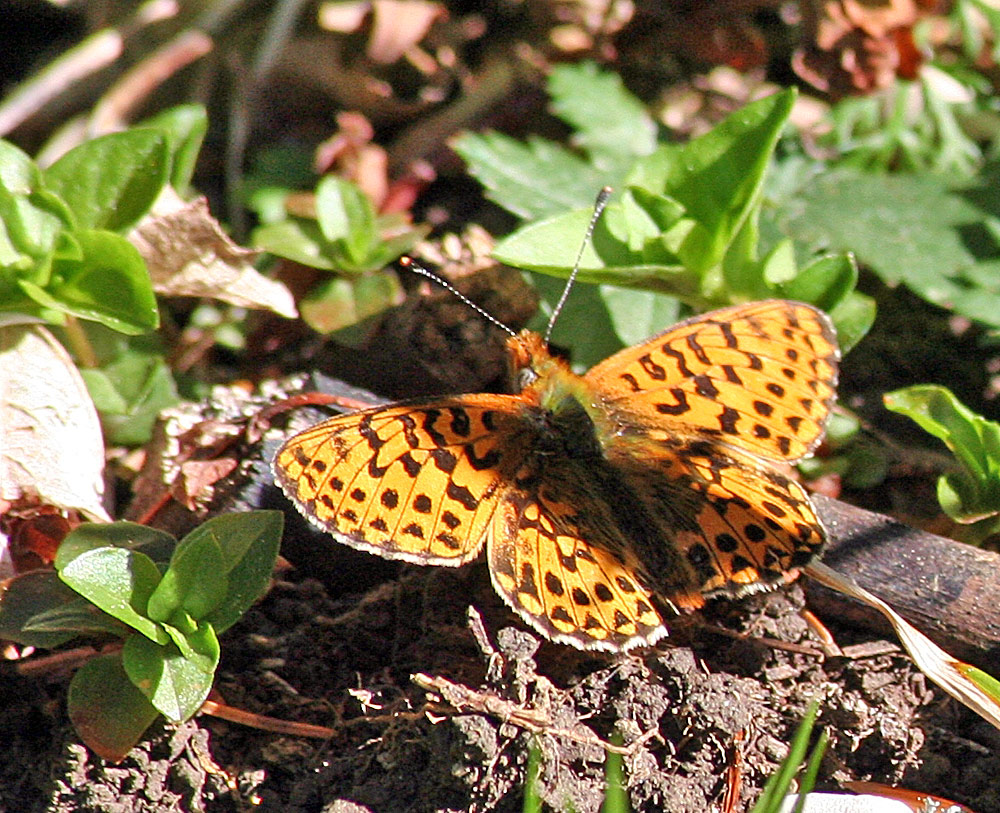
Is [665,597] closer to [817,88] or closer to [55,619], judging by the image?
[55,619]

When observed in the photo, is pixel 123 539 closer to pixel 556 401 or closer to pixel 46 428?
pixel 46 428

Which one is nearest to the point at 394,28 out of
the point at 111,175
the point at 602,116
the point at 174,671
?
the point at 602,116

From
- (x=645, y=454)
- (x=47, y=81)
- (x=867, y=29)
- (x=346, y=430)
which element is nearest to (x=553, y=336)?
(x=645, y=454)

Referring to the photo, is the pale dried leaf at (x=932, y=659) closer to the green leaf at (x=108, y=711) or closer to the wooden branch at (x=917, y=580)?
the wooden branch at (x=917, y=580)

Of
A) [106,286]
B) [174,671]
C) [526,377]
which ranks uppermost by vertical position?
[106,286]

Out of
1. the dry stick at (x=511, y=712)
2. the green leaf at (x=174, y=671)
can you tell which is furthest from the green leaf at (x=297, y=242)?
the dry stick at (x=511, y=712)

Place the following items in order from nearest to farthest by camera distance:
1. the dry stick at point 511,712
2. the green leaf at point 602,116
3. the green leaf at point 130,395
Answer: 1. the dry stick at point 511,712
2. the green leaf at point 130,395
3. the green leaf at point 602,116
